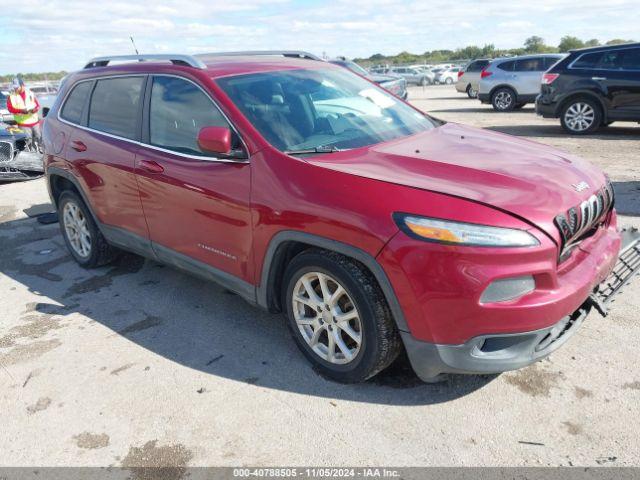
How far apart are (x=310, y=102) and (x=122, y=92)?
1.64m

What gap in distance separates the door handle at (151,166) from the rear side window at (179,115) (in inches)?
5.5

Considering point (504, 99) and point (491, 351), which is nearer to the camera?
point (491, 351)

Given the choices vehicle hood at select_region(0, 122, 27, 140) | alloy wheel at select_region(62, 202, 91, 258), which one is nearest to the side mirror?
alloy wheel at select_region(62, 202, 91, 258)

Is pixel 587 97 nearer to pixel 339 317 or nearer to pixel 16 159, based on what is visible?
pixel 339 317

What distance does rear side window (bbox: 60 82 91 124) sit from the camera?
4.79 metres

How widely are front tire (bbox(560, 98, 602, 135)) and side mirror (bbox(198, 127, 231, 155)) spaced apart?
9.54 meters

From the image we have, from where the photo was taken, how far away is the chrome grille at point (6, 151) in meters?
9.27

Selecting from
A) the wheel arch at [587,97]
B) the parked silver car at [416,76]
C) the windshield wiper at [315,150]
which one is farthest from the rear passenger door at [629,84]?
the parked silver car at [416,76]

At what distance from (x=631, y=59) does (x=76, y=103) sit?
9.62 meters

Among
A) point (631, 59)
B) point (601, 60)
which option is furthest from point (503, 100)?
point (631, 59)

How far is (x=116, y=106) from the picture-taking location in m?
4.35

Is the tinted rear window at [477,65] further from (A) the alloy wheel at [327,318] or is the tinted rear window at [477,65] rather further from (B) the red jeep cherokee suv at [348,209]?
(A) the alloy wheel at [327,318]

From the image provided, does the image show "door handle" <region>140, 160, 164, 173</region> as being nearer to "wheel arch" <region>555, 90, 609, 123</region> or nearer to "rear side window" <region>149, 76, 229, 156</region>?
"rear side window" <region>149, 76, 229, 156</region>

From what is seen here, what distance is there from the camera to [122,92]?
14.0 ft
